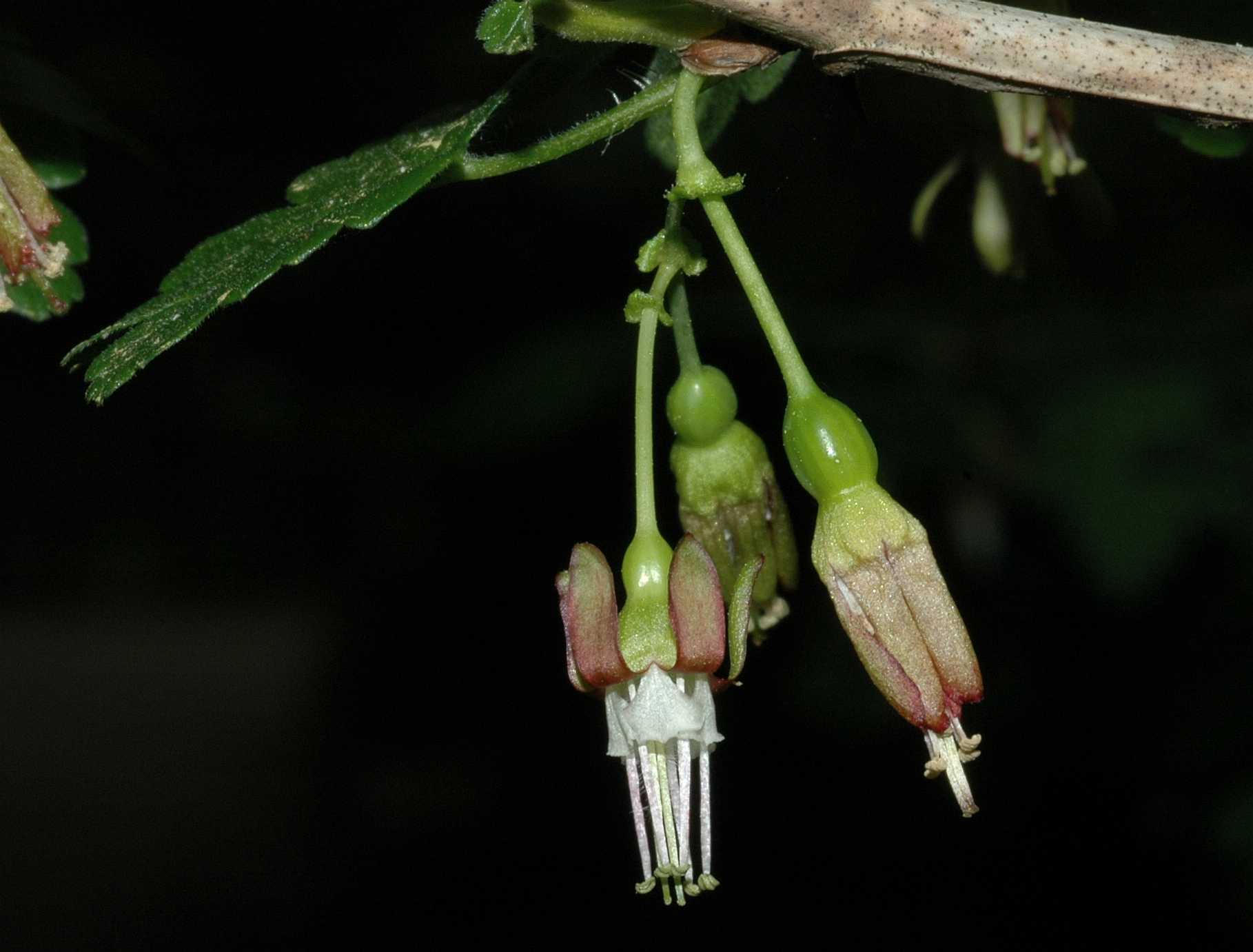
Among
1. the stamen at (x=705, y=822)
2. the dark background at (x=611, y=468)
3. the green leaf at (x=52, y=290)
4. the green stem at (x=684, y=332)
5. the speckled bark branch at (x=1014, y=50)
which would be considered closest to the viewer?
the speckled bark branch at (x=1014, y=50)

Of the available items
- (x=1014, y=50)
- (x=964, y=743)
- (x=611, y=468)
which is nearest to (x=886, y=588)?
(x=964, y=743)

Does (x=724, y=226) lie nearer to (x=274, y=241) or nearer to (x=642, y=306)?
(x=642, y=306)

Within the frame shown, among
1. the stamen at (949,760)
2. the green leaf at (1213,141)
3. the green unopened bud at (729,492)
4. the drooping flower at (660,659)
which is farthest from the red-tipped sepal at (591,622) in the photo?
the green leaf at (1213,141)

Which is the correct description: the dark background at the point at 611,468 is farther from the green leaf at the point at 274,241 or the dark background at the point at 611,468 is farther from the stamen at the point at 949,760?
the stamen at the point at 949,760

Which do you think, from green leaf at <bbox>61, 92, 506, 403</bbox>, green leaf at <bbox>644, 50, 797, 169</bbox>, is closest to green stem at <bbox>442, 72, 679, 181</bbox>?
green leaf at <bbox>61, 92, 506, 403</bbox>

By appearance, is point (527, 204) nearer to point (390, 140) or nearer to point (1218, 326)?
point (1218, 326)

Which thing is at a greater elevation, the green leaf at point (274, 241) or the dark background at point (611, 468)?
the dark background at point (611, 468)

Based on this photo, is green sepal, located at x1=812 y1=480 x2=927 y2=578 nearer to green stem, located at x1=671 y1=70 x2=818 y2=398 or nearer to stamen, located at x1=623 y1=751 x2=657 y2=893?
green stem, located at x1=671 y1=70 x2=818 y2=398
